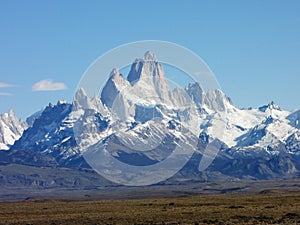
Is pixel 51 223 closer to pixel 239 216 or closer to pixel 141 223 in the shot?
pixel 141 223

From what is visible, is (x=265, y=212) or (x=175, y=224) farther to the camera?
(x=265, y=212)

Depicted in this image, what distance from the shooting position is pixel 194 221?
3949 inches

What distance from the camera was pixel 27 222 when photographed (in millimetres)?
109812

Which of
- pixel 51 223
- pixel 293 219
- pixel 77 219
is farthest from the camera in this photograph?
pixel 77 219

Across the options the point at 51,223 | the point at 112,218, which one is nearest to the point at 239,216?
the point at 112,218

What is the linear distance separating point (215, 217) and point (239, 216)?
12.9ft

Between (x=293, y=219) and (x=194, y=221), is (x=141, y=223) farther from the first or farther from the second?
(x=293, y=219)

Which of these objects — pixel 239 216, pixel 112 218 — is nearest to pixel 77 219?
pixel 112 218

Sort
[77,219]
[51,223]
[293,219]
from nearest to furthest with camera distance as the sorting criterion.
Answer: [293,219]
[51,223]
[77,219]

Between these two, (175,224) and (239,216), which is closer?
(175,224)

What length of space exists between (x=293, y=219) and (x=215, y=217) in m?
14.7

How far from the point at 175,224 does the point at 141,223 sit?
5719mm

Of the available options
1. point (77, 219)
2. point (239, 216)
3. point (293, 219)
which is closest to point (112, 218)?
point (77, 219)

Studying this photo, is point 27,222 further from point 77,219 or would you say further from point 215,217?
point 215,217
